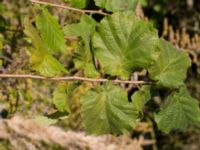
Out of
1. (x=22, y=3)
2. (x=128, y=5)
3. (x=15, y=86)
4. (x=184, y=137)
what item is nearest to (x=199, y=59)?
(x=184, y=137)

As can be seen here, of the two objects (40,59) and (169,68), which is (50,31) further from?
(169,68)

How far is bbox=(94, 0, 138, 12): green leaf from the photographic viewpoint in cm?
88

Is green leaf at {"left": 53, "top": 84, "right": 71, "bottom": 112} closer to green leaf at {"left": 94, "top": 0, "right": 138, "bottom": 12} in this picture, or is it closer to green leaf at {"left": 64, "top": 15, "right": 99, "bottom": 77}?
green leaf at {"left": 64, "top": 15, "right": 99, "bottom": 77}

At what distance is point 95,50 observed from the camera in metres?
0.84

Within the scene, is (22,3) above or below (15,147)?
above

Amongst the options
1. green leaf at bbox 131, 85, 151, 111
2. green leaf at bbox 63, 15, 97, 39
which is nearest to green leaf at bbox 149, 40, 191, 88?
green leaf at bbox 131, 85, 151, 111

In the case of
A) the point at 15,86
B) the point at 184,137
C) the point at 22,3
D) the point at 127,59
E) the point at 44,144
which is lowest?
the point at 184,137

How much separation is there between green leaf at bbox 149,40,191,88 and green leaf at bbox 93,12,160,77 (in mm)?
38

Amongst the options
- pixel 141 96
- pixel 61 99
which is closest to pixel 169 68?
pixel 141 96

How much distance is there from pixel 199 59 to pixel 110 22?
2303 millimetres

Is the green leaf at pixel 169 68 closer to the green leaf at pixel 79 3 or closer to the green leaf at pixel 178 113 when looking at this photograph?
the green leaf at pixel 178 113

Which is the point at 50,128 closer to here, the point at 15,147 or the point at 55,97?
the point at 15,147

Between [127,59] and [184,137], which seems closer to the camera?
[127,59]

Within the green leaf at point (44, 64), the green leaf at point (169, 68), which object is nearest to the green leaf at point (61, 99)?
the green leaf at point (44, 64)
